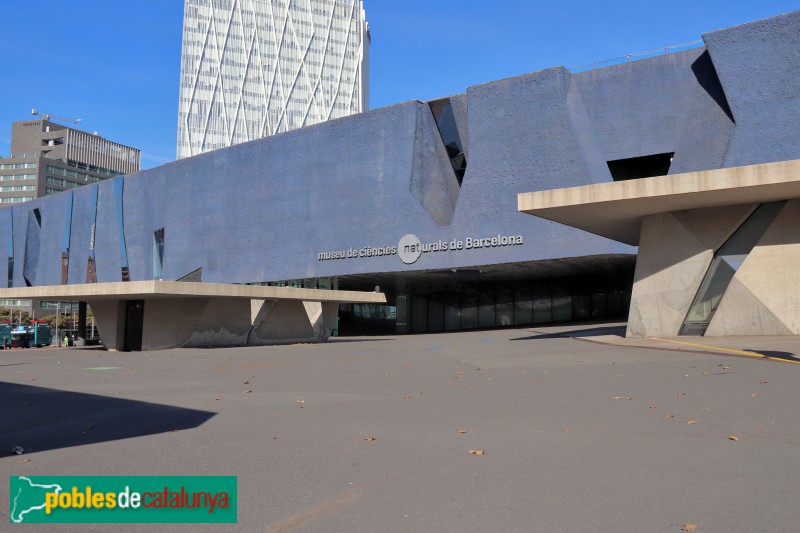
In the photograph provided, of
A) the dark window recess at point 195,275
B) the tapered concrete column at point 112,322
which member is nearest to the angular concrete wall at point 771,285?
the tapered concrete column at point 112,322

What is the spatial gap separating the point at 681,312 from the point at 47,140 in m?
151

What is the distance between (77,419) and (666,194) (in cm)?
1432

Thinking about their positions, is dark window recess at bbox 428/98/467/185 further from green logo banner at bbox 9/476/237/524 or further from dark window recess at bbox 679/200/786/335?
green logo banner at bbox 9/476/237/524

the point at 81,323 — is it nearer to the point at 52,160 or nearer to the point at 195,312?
the point at 195,312

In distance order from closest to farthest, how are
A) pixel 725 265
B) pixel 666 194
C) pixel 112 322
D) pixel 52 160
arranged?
pixel 666 194 < pixel 725 265 < pixel 112 322 < pixel 52 160

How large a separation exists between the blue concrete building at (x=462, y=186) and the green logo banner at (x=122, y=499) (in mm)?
31843

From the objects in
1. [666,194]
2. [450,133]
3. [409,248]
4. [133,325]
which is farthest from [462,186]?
[666,194]

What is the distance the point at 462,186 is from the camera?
39.7 meters

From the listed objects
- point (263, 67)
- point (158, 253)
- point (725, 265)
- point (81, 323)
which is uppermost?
point (263, 67)

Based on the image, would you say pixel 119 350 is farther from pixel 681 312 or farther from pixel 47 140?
pixel 47 140

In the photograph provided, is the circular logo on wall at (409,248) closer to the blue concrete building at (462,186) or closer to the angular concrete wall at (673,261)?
the blue concrete building at (462,186)

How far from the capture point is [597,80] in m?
36.2

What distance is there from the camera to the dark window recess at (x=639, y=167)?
36031 millimetres

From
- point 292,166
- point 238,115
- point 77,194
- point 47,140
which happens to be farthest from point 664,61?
point 47,140
